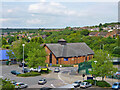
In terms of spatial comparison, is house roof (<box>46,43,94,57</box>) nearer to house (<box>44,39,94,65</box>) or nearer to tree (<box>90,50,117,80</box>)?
house (<box>44,39,94,65</box>)

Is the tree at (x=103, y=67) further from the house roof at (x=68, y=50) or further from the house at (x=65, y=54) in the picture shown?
the house roof at (x=68, y=50)

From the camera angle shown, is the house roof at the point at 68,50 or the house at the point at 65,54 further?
the house roof at the point at 68,50

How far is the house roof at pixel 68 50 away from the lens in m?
56.7

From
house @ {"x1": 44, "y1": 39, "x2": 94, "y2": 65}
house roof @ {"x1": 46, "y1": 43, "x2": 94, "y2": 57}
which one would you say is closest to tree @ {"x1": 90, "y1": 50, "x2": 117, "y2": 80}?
house @ {"x1": 44, "y1": 39, "x2": 94, "y2": 65}

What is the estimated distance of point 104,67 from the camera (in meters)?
30.9

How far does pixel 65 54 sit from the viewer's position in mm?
56625

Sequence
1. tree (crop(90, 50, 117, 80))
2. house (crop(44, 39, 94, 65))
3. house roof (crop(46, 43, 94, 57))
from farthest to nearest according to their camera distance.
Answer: house roof (crop(46, 43, 94, 57)) < house (crop(44, 39, 94, 65)) < tree (crop(90, 50, 117, 80))

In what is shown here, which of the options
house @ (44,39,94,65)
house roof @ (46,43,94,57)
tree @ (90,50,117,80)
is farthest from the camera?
house roof @ (46,43,94,57)

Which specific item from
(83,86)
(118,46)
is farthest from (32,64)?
(118,46)

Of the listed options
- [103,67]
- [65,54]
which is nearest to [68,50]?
[65,54]

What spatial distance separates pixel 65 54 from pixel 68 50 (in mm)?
2738

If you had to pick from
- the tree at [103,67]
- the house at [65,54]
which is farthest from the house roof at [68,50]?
the tree at [103,67]

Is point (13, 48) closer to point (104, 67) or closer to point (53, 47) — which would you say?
point (53, 47)

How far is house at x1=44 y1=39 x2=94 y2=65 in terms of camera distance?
55781 millimetres
